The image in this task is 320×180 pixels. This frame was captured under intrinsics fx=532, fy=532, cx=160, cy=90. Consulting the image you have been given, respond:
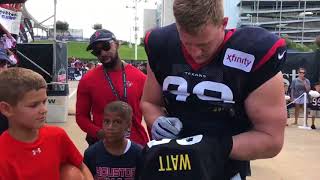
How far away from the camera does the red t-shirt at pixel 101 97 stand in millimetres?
4203

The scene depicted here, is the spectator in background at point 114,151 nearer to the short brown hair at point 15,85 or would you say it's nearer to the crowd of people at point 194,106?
the crowd of people at point 194,106

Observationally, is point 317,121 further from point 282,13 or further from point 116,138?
point 282,13

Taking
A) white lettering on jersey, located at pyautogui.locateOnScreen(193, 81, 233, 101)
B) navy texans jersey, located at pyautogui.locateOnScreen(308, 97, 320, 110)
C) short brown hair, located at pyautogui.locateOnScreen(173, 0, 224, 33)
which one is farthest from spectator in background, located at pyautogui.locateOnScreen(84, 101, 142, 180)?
navy texans jersey, located at pyautogui.locateOnScreen(308, 97, 320, 110)

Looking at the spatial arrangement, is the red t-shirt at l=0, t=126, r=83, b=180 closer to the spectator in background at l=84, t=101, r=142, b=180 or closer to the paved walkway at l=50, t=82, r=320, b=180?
the spectator in background at l=84, t=101, r=142, b=180

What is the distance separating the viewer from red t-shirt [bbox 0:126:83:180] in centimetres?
250

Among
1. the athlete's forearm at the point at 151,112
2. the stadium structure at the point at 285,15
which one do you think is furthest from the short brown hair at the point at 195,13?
the stadium structure at the point at 285,15

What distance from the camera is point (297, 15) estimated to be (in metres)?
75.9

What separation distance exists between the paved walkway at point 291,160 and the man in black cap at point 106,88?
4.01 m

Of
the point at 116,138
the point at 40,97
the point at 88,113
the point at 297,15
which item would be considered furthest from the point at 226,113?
the point at 297,15

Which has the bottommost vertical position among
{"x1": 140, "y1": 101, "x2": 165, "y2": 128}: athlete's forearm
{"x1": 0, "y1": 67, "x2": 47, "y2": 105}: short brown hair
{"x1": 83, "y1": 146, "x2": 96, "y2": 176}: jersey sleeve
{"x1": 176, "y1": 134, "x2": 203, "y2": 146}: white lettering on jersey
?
{"x1": 83, "y1": 146, "x2": 96, "y2": 176}: jersey sleeve

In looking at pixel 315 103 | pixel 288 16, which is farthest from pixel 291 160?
pixel 288 16

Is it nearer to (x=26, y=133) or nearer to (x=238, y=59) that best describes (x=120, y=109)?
(x=26, y=133)

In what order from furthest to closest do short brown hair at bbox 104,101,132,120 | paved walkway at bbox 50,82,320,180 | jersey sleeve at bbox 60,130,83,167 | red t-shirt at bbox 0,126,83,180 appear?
1. paved walkway at bbox 50,82,320,180
2. short brown hair at bbox 104,101,132,120
3. jersey sleeve at bbox 60,130,83,167
4. red t-shirt at bbox 0,126,83,180

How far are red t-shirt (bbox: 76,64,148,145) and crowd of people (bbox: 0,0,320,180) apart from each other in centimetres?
150
